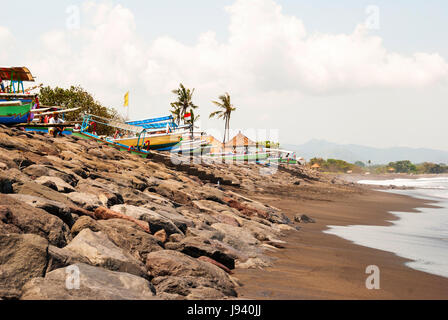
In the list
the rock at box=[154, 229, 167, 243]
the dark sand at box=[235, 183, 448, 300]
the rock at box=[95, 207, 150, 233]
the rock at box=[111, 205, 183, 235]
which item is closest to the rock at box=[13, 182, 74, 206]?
the rock at box=[95, 207, 150, 233]

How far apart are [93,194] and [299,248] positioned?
5479mm

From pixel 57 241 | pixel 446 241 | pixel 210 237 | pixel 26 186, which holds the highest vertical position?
pixel 26 186

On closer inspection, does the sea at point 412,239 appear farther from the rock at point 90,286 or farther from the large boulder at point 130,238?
the rock at point 90,286

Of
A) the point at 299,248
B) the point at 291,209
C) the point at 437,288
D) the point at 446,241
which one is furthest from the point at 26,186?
the point at 291,209

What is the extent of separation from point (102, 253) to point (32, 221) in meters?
1.12

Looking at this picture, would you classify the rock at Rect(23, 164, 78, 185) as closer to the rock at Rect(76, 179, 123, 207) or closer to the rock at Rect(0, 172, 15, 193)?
the rock at Rect(76, 179, 123, 207)

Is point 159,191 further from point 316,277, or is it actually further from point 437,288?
point 437,288

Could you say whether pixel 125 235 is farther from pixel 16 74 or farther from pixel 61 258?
pixel 16 74

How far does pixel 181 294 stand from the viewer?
5.36 metres

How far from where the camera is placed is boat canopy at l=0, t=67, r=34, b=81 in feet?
65.9

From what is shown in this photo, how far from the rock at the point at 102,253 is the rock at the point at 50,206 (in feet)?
2.19

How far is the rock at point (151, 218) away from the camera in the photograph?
773cm

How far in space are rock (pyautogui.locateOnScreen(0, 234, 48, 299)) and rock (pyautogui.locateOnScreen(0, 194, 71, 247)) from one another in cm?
50
